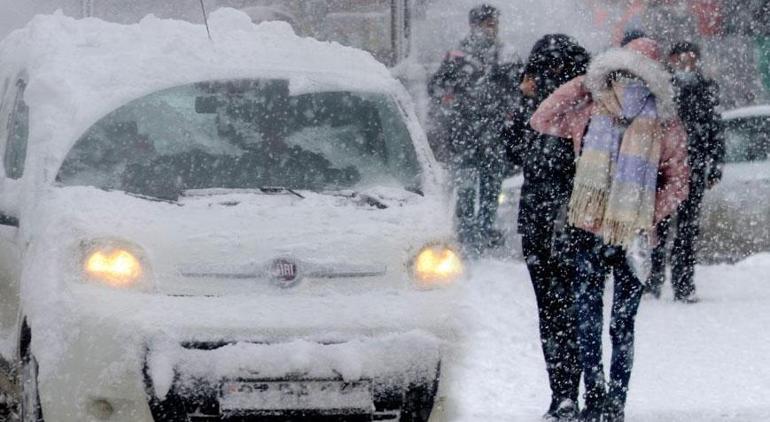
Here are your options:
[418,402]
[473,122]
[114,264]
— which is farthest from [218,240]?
[473,122]

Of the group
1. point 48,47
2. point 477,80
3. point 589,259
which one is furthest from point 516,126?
point 477,80

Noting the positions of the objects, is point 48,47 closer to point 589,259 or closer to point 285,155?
point 285,155

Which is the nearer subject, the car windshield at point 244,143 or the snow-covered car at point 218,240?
the snow-covered car at point 218,240

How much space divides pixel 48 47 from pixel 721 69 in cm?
1385

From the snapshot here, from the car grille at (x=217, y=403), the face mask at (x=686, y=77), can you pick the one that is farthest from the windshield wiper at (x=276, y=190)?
the face mask at (x=686, y=77)

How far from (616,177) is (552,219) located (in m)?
0.53

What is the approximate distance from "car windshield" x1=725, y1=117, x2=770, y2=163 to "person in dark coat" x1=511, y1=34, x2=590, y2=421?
231 inches

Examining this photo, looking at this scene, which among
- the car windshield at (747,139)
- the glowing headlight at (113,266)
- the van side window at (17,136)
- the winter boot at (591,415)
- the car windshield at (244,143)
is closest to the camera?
the glowing headlight at (113,266)

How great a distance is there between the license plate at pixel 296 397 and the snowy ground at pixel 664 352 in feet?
1.43

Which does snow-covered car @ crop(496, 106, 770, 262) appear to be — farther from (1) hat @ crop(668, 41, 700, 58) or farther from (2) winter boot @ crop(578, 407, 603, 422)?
(2) winter boot @ crop(578, 407, 603, 422)

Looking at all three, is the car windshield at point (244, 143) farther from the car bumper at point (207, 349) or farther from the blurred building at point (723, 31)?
the blurred building at point (723, 31)

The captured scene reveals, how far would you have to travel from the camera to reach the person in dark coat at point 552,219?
7.15 metres

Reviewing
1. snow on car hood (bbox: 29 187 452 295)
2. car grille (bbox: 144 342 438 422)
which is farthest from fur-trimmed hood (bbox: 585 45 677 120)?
car grille (bbox: 144 342 438 422)

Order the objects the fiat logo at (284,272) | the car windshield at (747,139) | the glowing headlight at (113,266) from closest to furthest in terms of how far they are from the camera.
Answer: the glowing headlight at (113,266) → the fiat logo at (284,272) → the car windshield at (747,139)
